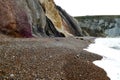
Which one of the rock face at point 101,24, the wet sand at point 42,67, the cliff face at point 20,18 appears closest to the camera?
the wet sand at point 42,67

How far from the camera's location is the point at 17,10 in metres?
29.8

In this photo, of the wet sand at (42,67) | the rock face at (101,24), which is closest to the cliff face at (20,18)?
the wet sand at (42,67)

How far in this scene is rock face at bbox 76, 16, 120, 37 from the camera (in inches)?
3954

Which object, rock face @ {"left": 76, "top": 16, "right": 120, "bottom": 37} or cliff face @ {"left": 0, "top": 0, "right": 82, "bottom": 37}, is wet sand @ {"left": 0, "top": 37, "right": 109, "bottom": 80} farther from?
rock face @ {"left": 76, "top": 16, "right": 120, "bottom": 37}

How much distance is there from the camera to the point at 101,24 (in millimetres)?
103000

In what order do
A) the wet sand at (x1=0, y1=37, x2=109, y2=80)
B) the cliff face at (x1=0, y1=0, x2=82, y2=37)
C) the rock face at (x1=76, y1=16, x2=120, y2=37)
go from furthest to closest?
the rock face at (x1=76, y1=16, x2=120, y2=37) → the cliff face at (x1=0, y1=0, x2=82, y2=37) → the wet sand at (x1=0, y1=37, x2=109, y2=80)

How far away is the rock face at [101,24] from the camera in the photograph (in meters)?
100

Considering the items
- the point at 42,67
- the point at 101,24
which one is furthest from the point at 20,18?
the point at 101,24

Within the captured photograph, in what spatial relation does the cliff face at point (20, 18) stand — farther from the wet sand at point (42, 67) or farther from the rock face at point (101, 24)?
the rock face at point (101, 24)

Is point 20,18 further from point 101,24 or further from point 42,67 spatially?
point 101,24

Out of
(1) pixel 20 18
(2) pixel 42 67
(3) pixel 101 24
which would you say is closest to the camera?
(2) pixel 42 67

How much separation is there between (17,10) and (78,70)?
17359mm

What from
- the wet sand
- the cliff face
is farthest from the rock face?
the wet sand

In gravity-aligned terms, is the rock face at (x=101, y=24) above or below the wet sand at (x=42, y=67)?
below
